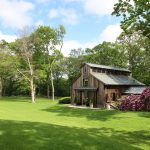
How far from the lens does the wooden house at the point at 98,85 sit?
48406mm

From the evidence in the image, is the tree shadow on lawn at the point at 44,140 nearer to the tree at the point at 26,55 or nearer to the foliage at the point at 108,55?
the tree at the point at 26,55

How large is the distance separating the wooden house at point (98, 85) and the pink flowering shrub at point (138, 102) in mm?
5470

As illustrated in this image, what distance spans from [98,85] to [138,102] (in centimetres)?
950

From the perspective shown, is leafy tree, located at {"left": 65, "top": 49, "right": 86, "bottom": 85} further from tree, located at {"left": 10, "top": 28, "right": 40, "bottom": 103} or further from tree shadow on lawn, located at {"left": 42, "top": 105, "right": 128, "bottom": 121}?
tree shadow on lawn, located at {"left": 42, "top": 105, "right": 128, "bottom": 121}

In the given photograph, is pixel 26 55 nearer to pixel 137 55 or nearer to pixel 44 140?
pixel 137 55

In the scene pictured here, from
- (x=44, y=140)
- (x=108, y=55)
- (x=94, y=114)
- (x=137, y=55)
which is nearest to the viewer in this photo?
(x=44, y=140)

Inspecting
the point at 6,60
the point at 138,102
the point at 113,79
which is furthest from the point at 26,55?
the point at 138,102

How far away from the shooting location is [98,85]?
49000 mm

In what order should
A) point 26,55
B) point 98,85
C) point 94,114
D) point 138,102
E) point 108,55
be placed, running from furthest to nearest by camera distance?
point 108,55 < point 26,55 < point 98,85 < point 138,102 < point 94,114

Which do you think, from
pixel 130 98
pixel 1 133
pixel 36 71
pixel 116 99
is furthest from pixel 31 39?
pixel 1 133

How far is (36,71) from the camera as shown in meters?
67.0

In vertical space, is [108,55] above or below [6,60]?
above

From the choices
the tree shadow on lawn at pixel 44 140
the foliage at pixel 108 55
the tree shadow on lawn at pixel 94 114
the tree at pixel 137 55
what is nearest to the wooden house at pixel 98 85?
the tree shadow on lawn at pixel 94 114

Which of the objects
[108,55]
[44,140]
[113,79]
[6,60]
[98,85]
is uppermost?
[108,55]
